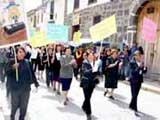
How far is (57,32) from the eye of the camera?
16.9 metres

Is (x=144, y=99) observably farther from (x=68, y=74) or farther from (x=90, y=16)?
(x=90, y=16)

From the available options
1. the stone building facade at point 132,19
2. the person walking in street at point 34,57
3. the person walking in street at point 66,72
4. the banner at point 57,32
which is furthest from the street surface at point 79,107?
the stone building facade at point 132,19

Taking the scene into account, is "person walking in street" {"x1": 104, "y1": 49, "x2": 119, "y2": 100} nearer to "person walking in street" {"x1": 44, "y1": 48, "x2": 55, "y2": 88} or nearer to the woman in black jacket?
"person walking in street" {"x1": 44, "y1": 48, "x2": 55, "y2": 88}

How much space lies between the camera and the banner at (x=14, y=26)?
26.0 feet

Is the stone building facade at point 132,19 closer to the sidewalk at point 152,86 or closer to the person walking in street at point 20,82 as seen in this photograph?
the sidewalk at point 152,86

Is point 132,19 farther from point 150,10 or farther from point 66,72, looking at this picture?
point 66,72

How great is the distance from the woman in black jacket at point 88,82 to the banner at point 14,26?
6.25ft

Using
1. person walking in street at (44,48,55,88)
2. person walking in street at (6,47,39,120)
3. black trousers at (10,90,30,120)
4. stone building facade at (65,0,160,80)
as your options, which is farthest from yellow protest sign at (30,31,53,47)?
black trousers at (10,90,30,120)

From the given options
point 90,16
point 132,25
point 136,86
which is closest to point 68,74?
point 136,86

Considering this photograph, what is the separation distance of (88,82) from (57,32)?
306 inches

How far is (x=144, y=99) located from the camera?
517 inches

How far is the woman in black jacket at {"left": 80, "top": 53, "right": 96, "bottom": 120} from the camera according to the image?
937 cm

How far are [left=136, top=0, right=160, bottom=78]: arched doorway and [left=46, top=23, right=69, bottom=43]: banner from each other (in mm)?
3979

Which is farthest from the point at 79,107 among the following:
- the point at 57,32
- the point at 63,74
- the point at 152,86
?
the point at 57,32
